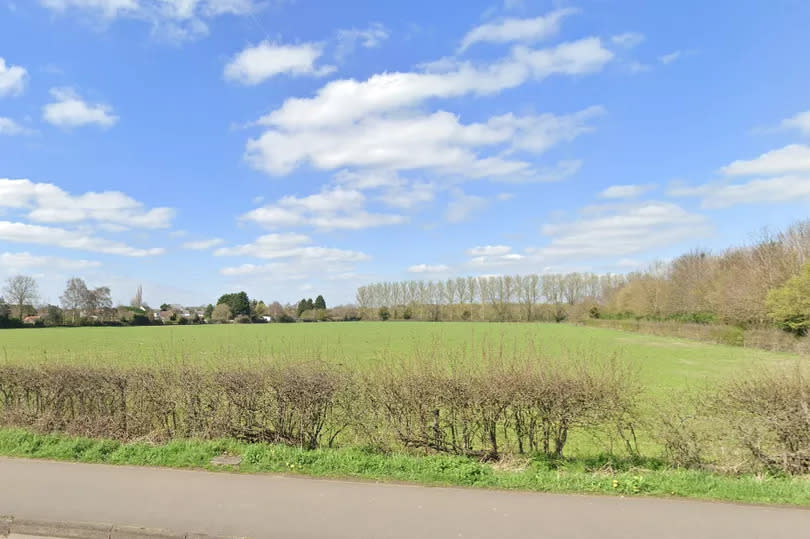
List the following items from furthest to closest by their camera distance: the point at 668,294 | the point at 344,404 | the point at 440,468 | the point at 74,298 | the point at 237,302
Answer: the point at 237,302 → the point at 74,298 → the point at 668,294 → the point at 344,404 → the point at 440,468

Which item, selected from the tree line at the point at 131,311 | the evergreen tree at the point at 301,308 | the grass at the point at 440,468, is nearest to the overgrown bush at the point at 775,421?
the grass at the point at 440,468

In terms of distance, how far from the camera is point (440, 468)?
5.58 m

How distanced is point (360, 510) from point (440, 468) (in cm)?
139

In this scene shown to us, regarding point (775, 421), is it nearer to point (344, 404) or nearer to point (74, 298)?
point (344, 404)

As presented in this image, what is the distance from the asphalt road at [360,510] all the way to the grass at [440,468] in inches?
9.0

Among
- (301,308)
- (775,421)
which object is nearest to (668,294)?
(775,421)

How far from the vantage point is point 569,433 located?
6.41 meters

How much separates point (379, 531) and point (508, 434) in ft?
9.66

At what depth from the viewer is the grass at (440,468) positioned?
16.2 feet

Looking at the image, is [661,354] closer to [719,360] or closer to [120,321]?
[719,360]

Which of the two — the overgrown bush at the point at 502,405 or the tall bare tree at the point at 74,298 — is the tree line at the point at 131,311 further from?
the overgrown bush at the point at 502,405

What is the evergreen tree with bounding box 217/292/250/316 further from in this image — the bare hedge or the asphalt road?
the asphalt road

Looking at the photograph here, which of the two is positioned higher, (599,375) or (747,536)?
(599,375)

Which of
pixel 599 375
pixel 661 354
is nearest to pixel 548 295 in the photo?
pixel 661 354
